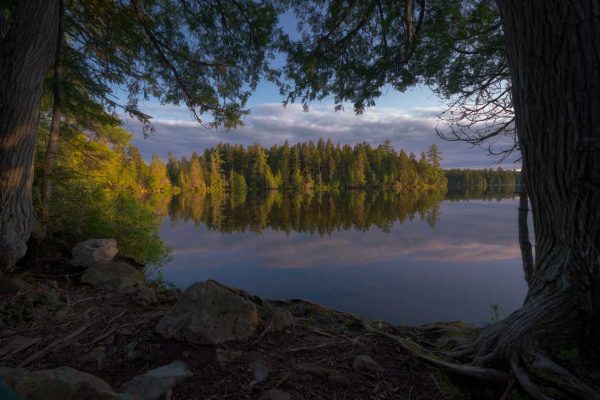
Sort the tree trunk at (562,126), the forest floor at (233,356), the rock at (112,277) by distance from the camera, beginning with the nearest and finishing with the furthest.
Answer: the tree trunk at (562,126), the forest floor at (233,356), the rock at (112,277)

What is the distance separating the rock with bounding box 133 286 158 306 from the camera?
11.0 feet

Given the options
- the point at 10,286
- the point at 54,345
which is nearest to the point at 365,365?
the point at 54,345

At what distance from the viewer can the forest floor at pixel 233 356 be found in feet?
6.18

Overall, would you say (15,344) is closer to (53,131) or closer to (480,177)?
(53,131)

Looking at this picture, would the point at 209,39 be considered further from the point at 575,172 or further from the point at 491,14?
the point at 575,172

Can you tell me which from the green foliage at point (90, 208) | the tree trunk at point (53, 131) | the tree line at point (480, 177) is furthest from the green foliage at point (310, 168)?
the tree trunk at point (53, 131)

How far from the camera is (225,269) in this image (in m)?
10.0

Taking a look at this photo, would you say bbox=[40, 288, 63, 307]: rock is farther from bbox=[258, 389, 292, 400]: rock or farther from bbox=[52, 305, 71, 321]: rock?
bbox=[258, 389, 292, 400]: rock

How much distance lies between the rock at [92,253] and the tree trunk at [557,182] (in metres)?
5.18

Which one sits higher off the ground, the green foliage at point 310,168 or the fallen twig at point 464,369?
the green foliage at point 310,168

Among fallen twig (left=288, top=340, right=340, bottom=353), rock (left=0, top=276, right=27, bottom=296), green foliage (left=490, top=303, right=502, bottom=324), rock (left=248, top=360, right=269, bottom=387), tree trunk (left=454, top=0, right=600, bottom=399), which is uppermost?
tree trunk (left=454, top=0, right=600, bottom=399)

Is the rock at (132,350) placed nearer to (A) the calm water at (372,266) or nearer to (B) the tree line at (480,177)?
(A) the calm water at (372,266)

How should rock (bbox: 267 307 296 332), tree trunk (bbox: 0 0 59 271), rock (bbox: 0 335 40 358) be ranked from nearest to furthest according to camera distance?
rock (bbox: 0 335 40 358) < rock (bbox: 267 307 296 332) < tree trunk (bbox: 0 0 59 271)

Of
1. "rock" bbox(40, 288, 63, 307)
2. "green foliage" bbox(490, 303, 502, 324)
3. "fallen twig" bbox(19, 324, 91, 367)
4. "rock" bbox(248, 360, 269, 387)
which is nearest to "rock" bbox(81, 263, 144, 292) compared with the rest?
"rock" bbox(40, 288, 63, 307)
